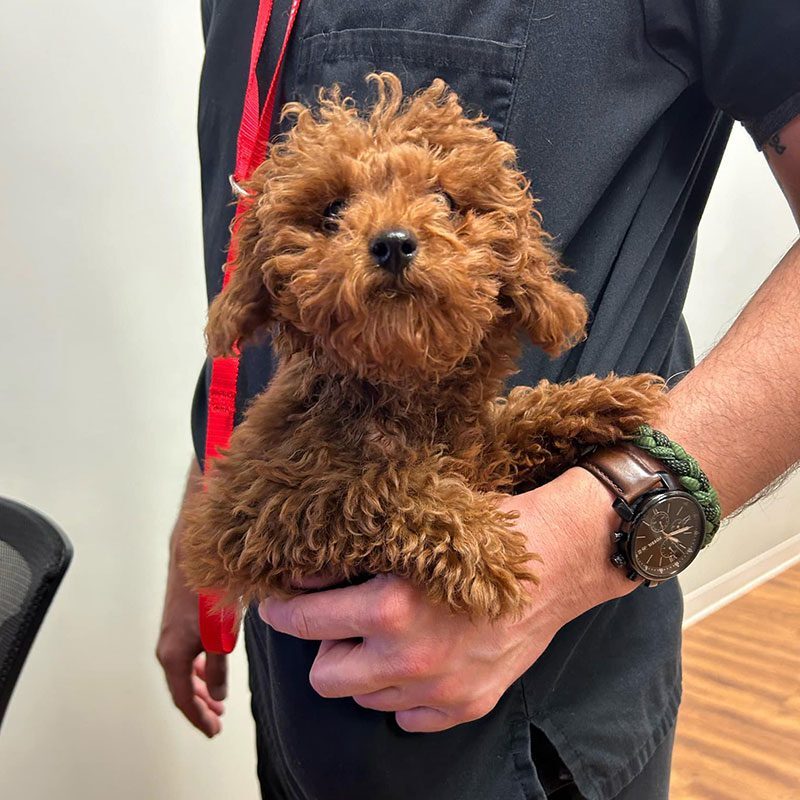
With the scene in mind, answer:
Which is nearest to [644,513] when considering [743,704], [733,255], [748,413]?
[748,413]

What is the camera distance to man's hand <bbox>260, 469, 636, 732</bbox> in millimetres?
568

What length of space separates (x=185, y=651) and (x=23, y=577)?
0.89 feet

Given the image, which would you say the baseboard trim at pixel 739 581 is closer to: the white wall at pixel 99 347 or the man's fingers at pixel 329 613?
the white wall at pixel 99 347

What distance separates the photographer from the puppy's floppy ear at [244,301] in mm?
570

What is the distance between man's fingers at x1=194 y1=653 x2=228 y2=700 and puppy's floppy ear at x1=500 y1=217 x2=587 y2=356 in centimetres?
66

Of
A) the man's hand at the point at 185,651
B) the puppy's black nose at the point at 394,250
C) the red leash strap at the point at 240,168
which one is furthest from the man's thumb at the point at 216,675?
the puppy's black nose at the point at 394,250

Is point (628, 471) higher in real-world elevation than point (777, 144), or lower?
lower

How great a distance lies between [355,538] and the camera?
21.7 inches

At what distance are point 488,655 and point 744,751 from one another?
2262 millimetres

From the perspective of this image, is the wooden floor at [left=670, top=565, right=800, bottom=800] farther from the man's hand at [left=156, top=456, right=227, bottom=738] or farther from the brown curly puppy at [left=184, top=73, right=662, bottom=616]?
the brown curly puppy at [left=184, top=73, right=662, bottom=616]

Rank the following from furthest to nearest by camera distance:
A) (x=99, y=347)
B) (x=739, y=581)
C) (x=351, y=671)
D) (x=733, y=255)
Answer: (x=739, y=581), (x=733, y=255), (x=99, y=347), (x=351, y=671)

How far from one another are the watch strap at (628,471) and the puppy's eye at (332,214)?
0.26 metres

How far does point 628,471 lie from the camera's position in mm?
605

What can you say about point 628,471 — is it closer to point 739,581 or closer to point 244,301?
point 244,301
